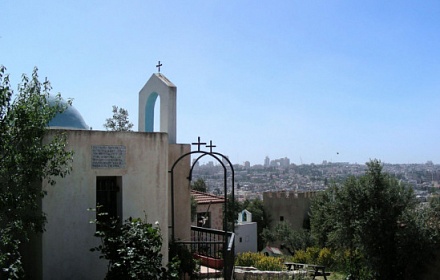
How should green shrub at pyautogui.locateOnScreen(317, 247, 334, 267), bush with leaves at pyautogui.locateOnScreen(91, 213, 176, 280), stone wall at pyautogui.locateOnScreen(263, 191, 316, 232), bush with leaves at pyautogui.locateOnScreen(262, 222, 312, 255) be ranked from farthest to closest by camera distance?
stone wall at pyautogui.locateOnScreen(263, 191, 316, 232) < bush with leaves at pyautogui.locateOnScreen(262, 222, 312, 255) < green shrub at pyautogui.locateOnScreen(317, 247, 334, 267) < bush with leaves at pyautogui.locateOnScreen(91, 213, 176, 280)

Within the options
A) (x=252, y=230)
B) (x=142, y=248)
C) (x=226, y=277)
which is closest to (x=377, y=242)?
(x=226, y=277)

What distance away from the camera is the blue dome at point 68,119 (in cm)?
966

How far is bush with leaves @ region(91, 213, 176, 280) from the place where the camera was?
7.07 m

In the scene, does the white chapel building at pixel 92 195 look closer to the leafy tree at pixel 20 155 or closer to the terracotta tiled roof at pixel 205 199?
the leafy tree at pixel 20 155

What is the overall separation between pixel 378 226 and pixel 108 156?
31.3ft

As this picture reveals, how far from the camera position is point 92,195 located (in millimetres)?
8312

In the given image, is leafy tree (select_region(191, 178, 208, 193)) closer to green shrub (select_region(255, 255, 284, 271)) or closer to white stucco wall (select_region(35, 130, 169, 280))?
green shrub (select_region(255, 255, 284, 271))

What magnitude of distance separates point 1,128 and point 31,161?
1.87ft

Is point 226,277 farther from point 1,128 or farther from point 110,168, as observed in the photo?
point 1,128

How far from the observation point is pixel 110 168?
8.51 m

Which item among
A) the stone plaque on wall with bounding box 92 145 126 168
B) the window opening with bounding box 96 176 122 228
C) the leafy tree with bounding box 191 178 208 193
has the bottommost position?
the leafy tree with bounding box 191 178 208 193

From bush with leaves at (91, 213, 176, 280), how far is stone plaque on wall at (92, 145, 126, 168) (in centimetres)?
126

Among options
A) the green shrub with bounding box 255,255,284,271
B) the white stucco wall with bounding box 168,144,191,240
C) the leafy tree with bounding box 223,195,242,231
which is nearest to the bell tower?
the white stucco wall with bounding box 168,144,191,240

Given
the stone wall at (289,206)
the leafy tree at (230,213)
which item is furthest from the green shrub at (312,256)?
the stone wall at (289,206)
